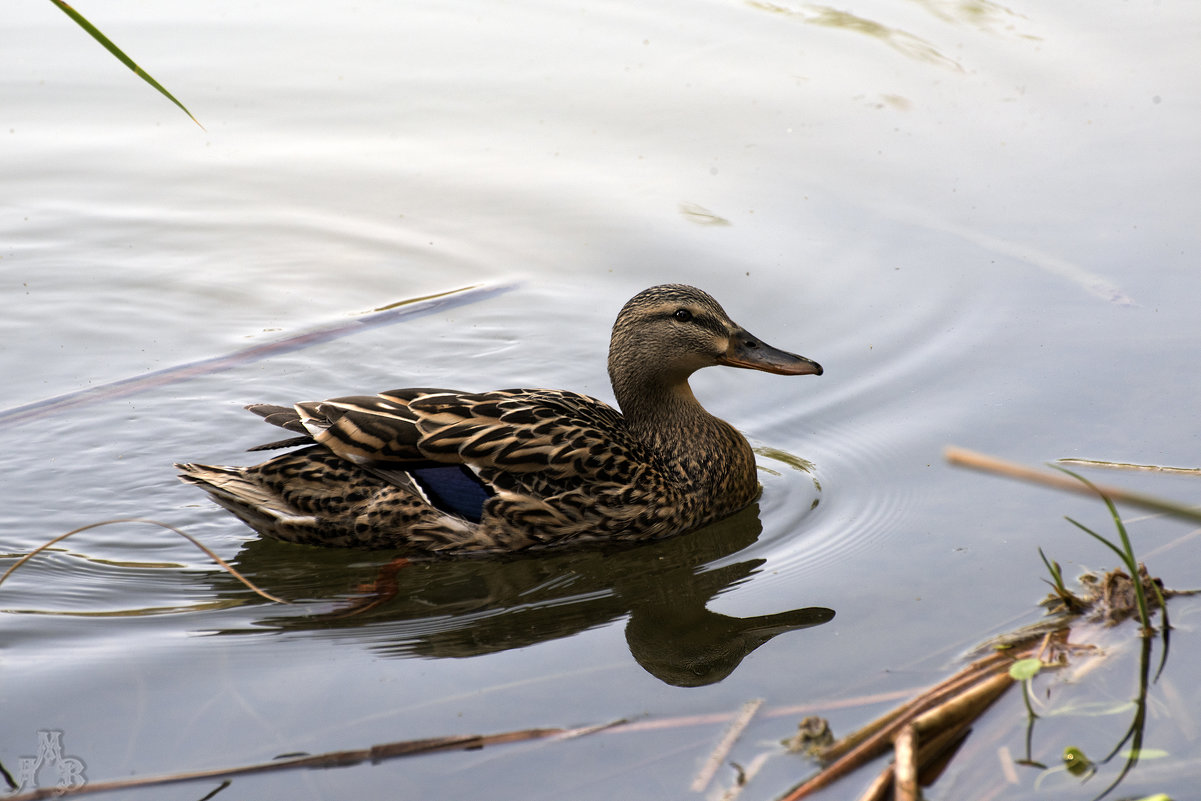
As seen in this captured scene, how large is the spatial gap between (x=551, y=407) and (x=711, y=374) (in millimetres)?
1739

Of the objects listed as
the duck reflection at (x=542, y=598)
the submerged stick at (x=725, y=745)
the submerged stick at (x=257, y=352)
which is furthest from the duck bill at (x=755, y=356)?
the submerged stick at (x=725, y=745)

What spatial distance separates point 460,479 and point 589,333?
2.08 m

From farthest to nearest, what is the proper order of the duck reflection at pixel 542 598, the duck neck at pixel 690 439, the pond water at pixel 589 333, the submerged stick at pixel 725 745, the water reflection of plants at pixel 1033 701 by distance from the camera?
the duck neck at pixel 690 439, the duck reflection at pixel 542 598, the pond water at pixel 589 333, the submerged stick at pixel 725 745, the water reflection of plants at pixel 1033 701

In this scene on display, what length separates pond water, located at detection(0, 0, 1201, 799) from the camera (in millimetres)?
4562

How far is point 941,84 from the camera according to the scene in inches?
406

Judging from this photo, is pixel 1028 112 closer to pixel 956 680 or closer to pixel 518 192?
pixel 518 192

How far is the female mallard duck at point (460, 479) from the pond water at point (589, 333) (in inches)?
6.4

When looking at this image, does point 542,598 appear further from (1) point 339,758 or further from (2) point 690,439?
(1) point 339,758

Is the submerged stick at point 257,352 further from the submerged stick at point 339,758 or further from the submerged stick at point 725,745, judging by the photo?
the submerged stick at point 725,745

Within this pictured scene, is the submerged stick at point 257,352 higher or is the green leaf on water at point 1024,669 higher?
the submerged stick at point 257,352

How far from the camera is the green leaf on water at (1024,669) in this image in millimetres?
4285

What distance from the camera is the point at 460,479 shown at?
6117 mm

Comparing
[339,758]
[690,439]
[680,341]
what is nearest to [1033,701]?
[339,758]

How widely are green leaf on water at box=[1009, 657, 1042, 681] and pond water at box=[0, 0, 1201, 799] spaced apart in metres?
0.10
